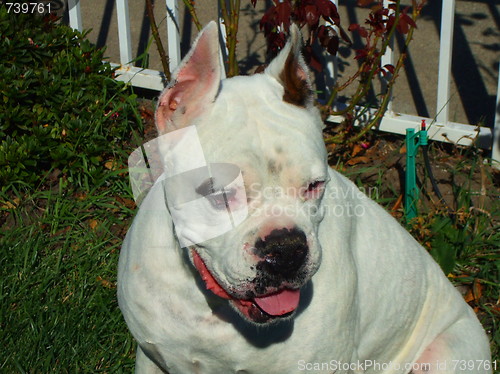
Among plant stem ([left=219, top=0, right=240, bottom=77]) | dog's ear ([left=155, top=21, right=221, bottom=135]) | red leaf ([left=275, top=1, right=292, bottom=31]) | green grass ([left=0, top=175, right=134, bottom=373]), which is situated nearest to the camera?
dog's ear ([left=155, top=21, right=221, bottom=135])

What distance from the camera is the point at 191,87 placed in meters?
2.63

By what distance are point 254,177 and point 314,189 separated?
0.26 meters

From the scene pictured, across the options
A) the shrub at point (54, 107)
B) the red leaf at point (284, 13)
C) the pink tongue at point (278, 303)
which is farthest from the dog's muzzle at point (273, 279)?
the shrub at point (54, 107)

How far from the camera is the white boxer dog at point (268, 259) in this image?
2592 millimetres

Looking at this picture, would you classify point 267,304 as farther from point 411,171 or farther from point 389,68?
point 389,68

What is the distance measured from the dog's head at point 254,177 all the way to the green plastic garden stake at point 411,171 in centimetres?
203

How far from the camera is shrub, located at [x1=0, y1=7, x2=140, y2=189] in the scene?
4.85 metres

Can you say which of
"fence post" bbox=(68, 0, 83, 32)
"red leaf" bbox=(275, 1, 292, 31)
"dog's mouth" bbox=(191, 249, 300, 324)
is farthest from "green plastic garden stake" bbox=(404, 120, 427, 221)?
"fence post" bbox=(68, 0, 83, 32)

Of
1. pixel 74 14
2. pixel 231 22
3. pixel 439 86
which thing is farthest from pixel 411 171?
pixel 74 14

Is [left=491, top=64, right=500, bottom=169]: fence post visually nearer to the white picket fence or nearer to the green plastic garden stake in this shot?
the white picket fence

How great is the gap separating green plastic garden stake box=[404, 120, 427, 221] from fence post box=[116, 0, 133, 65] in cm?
225

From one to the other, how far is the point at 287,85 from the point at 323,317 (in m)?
0.85

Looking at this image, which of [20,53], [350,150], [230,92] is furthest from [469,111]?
[230,92]

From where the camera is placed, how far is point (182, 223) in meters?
2.74
